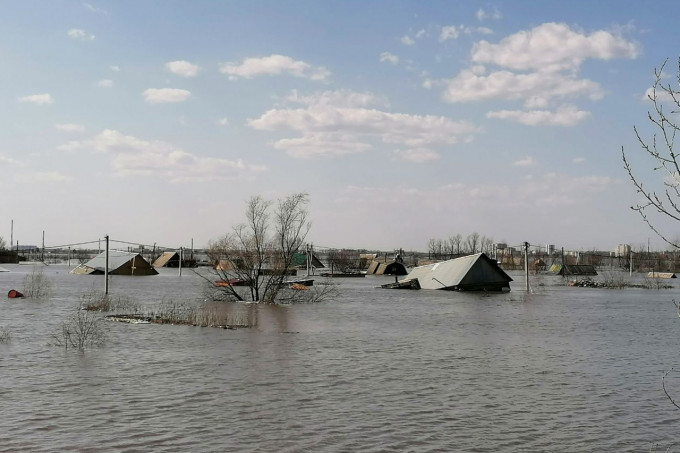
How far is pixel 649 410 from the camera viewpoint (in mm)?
13539

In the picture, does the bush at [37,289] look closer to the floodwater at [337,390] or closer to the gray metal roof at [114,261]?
the floodwater at [337,390]

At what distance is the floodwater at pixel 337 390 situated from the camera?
36.7 feet

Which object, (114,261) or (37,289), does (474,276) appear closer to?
(37,289)

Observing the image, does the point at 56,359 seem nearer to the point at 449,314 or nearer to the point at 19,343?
the point at 19,343

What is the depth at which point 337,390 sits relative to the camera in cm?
1489

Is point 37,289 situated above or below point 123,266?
below

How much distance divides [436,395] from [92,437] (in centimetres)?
678

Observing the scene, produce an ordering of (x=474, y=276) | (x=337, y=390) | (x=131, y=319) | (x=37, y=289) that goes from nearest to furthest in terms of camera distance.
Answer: (x=337, y=390), (x=131, y=319), (x=37, y=289), (x=474, y=276)

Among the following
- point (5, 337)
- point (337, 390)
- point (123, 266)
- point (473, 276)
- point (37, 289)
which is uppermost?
point (123, 266)

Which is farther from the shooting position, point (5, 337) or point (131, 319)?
point (131, 319)

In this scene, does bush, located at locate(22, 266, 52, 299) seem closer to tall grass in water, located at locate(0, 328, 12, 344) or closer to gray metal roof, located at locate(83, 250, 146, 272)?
tall grass in water, located at locate(0, 328, 12, 344)

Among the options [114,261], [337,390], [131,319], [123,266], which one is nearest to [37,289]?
[131,319]

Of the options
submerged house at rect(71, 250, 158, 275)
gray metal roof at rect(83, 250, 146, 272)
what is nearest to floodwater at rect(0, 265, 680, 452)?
submerged house at rect(71, 250, 158, 275)

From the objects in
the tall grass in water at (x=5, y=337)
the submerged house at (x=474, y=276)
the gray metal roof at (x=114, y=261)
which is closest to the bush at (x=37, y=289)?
the tall grass in water at (x=5, y=337)
